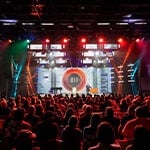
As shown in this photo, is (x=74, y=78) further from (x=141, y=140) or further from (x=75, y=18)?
(x=141, y=140)

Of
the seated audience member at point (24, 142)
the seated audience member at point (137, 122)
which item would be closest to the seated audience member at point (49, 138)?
the seated audience member at point (137, 122)

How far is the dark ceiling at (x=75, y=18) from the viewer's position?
70.1 feet

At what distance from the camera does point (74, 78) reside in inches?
1890

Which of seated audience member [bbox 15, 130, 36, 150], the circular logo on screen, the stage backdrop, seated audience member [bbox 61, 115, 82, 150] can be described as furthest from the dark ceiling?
the circular logo on screen

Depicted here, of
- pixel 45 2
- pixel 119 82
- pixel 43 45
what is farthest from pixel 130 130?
pixel 119 82

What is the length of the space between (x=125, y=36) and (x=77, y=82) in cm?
1902

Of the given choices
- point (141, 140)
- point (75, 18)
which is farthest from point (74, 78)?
point (141, 140)

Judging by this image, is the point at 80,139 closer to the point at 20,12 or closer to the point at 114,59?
the point at 20,12

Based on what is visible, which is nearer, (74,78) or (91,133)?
(91,133)

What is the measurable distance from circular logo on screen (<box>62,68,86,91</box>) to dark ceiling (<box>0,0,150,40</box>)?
15902 mm

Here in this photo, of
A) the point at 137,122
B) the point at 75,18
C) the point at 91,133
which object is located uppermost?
the point at 75,18

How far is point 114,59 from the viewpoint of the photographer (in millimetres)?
39438

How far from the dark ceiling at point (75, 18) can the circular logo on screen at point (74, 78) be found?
1590cm

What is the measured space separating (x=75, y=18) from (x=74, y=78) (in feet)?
75.9
